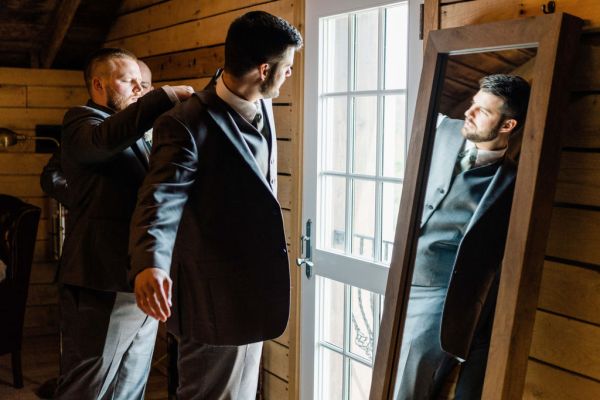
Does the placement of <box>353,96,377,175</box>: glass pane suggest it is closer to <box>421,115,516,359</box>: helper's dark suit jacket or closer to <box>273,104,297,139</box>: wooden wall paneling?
<box>273,104,297,139</box>: wooden wall paneling

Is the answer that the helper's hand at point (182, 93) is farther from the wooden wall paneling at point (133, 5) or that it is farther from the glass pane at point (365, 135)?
the wooden wall paneling at point (133, 5)

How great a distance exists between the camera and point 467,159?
2230 mm

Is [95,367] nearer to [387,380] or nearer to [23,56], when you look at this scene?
[387,380]

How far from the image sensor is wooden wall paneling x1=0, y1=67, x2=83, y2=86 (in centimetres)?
511

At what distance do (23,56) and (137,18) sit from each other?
3.42ft

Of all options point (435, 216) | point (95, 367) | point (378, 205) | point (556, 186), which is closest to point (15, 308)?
point (95, 367)

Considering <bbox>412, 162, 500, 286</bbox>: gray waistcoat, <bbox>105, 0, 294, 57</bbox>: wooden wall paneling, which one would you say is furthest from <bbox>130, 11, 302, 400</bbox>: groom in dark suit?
<bbox>105, 0, 294, 57</bbox>: wooden wall paneling

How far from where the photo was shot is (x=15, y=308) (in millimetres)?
4113

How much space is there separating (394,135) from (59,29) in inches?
113

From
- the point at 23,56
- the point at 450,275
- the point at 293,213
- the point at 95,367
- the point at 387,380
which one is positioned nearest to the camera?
the point at 450,275

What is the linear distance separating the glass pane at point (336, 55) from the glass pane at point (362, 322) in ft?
2.66

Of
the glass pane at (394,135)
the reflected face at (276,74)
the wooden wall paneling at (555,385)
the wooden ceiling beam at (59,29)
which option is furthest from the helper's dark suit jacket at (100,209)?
the wooden ceiling beam at (59,29)

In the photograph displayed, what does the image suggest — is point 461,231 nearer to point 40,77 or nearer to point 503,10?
point 503,10

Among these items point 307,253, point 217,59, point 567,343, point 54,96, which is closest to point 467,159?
point 567,343
